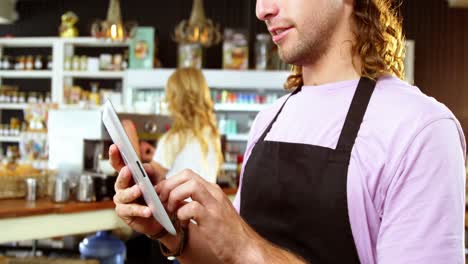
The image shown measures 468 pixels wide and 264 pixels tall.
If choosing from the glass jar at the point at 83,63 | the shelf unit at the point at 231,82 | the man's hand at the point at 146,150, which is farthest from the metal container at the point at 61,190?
the glass jar at the point at 83,63

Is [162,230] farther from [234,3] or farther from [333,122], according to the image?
[234,3]

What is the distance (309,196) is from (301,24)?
380 millimetres

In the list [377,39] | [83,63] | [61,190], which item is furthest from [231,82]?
[377,39]

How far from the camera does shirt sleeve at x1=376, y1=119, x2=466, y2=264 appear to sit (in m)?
1.09

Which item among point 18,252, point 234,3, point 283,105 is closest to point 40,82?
point 234,3

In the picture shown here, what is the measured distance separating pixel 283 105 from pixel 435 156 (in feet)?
1.76

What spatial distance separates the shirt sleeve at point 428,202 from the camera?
3.59 feet

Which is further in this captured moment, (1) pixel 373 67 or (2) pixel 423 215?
(1) pixel 373 67

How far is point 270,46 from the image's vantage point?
7.90 m

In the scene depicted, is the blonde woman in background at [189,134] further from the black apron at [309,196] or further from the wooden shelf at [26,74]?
the wooden shelf at [26,74]

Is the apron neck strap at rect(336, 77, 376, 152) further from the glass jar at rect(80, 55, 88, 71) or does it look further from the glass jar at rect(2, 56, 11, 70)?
the glass jar at rect(2, 56, 11, 70)

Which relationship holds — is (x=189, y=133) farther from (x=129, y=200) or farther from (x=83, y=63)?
(x=83, y=63)

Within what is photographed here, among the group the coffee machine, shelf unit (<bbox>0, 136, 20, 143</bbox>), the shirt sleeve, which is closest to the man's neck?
the shirt sleeve

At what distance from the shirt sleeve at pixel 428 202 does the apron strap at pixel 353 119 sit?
138 millimetres
